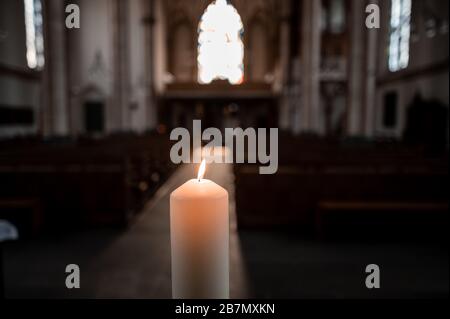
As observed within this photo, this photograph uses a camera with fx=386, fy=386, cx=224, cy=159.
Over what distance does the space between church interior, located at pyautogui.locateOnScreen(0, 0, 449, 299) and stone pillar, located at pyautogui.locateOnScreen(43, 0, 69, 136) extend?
0.16ft

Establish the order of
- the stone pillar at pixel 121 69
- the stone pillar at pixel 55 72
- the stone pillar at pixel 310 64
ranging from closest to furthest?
1. the stone pillar at pixel 55 72
2. the stone pillar at pixel 121 69
3. the stone pillar at pixel 310 64

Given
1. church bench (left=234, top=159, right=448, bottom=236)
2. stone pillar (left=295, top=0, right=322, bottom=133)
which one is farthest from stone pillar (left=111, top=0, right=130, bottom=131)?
church bench (left=234, top=159, right=448, bottom=236)

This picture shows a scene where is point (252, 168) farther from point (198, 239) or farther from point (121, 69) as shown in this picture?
point (121, 69)

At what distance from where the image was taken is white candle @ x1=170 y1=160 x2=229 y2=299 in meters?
0.70

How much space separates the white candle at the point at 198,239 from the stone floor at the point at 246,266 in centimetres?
304

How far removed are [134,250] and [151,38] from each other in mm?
24774

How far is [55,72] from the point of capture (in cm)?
1318

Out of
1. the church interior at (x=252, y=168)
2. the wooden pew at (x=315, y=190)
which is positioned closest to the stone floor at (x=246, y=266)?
the church interior at (x=252, y=168)

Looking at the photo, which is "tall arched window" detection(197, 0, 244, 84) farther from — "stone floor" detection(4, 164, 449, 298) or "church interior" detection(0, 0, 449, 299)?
"stone floor" detection(4, 164, 449, 298)

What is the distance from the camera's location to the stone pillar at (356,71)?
11.8 metres

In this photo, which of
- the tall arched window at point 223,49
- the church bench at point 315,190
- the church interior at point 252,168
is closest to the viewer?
the church interior at point 252,168

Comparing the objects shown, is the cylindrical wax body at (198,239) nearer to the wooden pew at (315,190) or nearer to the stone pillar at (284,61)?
the wooden pew at (315,190)

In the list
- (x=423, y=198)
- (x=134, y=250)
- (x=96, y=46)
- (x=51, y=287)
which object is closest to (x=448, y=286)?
(x=423, y=198)

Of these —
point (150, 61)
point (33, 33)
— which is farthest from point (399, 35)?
point (150, 61)
